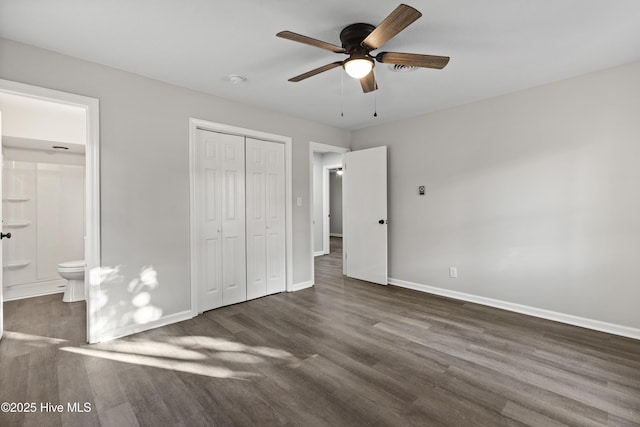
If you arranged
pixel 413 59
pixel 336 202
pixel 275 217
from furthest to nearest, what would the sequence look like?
pixel 336 202 → pixel 275 217 → pixel 413 59

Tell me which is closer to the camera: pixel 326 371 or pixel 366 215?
pixel 326 371

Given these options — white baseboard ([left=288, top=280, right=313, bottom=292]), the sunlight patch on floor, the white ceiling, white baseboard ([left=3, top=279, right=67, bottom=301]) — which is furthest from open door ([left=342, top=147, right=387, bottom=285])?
white baseboard ([left=3, top=279, right=67, bottom=301])

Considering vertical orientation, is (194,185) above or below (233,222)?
above

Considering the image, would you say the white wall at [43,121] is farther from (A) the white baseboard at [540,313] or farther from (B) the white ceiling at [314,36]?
(A) the white baseboard at [540,313]

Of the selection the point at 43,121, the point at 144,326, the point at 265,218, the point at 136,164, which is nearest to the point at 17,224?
the point at 43,121

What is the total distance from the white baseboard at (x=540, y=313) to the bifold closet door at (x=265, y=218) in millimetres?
2027

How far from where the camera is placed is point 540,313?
3219mm

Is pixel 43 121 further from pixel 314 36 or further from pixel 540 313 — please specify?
pixel 540 313

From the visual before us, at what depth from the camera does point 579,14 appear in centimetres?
199

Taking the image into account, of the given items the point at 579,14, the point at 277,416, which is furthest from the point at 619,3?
the point at 277,416

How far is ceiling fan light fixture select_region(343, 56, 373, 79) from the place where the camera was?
2.07 metres

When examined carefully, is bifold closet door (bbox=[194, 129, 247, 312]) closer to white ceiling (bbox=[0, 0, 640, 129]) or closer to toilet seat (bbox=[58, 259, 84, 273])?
white ceiling (bbox=[0, 0, 640, 129])

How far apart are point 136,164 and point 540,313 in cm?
455

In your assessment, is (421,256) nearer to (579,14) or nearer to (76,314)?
(579,14)
